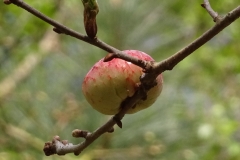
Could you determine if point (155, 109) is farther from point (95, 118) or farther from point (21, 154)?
point (21, 154)

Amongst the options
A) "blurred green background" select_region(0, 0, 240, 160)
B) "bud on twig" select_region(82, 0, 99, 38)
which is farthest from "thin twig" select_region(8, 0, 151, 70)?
"blurred green background" select_region(0, 0, 240, 160)

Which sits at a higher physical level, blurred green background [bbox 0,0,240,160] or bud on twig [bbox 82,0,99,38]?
bud on twig [bbox 82,0,99,38]

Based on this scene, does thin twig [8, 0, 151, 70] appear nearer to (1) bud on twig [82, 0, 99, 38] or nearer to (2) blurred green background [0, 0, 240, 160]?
(1) bud on twig [82, 0, 99, 38]

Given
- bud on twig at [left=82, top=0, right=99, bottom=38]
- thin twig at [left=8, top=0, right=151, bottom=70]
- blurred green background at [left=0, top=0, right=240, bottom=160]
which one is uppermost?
bud on twig at [left=82, top=0, right=99, bottom=38]

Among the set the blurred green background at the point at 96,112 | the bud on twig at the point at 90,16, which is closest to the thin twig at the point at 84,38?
the bud on twig at the point at 90,16

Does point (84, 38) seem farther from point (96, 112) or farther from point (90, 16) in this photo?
point (96, 112)

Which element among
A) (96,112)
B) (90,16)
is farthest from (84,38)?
(96,112)

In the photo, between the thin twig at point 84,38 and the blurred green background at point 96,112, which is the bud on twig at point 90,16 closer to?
the thin twig at point 84,38
